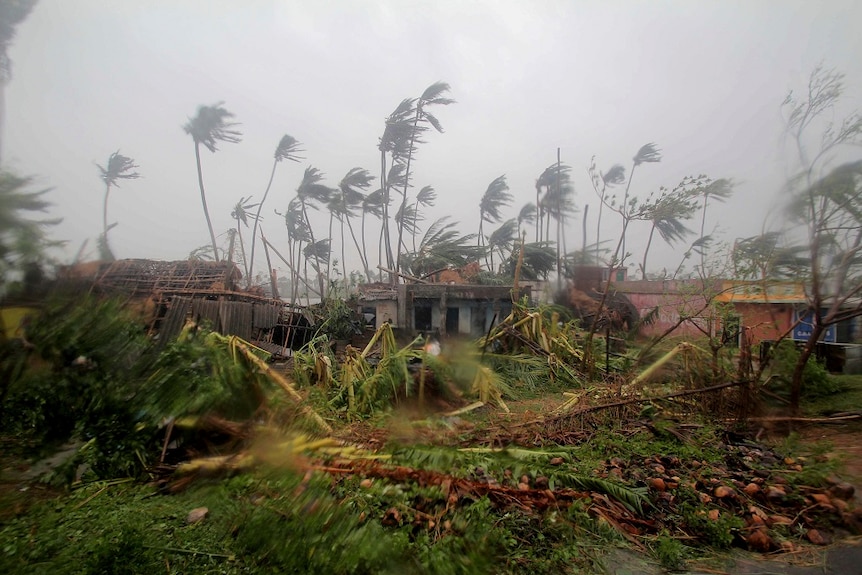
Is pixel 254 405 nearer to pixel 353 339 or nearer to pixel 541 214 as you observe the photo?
pixel 541 214

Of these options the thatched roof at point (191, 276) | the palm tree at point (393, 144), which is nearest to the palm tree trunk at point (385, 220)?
the palm tree at point (393, 144)

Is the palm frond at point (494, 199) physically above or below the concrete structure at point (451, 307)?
above

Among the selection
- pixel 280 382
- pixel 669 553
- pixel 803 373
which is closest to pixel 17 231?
pixel 280 382

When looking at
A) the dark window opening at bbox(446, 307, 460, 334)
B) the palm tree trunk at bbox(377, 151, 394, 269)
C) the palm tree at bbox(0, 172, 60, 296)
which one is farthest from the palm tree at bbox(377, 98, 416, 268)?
the palm tree at bbox(0, 172, 60, 296)

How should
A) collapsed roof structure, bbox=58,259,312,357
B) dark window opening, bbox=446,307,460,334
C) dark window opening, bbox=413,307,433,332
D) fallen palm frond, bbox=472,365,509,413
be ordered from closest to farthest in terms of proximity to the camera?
1. fallen palm frond, bbox=472,365,509,413
2. collapsed roof structure, bbox=58,259,312,357
3. dark window opening, bbox=446,307,460,334
4. dark window opening, bbox=413,307,433,332

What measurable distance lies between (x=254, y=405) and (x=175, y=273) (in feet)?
28.8

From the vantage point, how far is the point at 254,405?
3391 mm

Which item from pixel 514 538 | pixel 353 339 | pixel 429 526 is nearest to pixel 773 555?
pixel 514 538

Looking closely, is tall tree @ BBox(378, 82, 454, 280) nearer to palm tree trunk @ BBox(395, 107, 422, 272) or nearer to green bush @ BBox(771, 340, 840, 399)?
palm tree trunk @ BBox(395, 107, 422, 272)

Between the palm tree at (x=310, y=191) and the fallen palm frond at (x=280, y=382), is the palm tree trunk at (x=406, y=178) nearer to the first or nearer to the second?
the palm tree at (x=310, y=191)

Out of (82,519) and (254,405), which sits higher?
(254,405)

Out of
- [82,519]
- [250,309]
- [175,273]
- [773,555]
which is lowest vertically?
[773,555]

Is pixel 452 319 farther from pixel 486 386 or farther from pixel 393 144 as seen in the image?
pixel 393 144

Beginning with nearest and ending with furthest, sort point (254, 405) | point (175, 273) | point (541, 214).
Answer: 1. point (254, 405)
2. point (541, 214)
3. point (175, 273)
